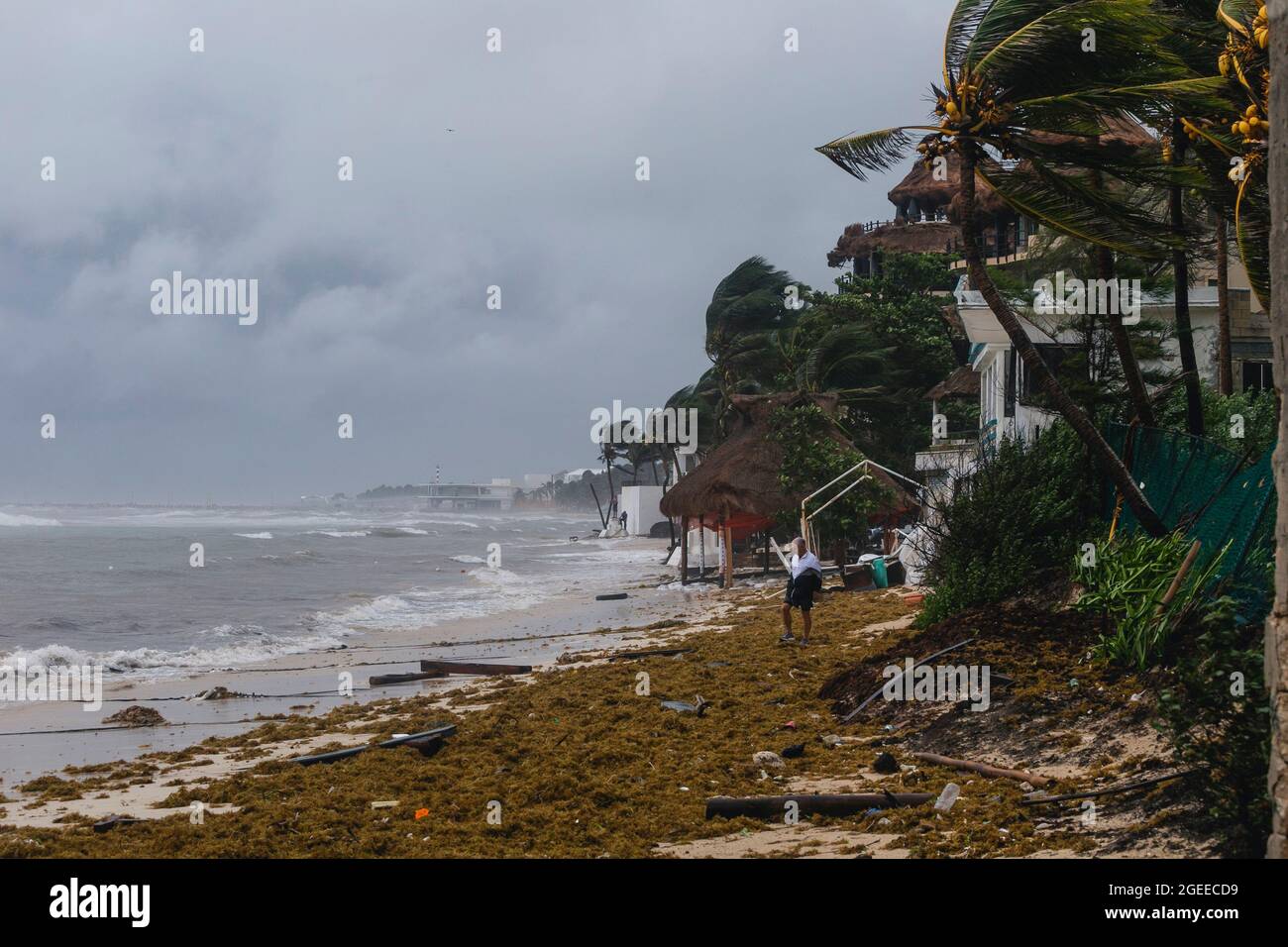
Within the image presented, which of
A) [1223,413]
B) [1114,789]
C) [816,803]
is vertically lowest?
[816,803]

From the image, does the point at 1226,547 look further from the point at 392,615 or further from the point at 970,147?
the point at 392,615

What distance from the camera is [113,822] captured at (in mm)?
8148

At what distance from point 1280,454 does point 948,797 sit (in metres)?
3.34

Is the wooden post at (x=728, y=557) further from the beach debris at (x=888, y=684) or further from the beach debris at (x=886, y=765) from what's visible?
the beach debris at (x=886, y=765)

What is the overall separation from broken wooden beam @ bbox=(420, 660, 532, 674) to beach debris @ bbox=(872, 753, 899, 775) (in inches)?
337

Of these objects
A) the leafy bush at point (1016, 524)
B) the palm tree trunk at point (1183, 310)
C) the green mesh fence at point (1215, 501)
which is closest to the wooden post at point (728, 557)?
the leafy bush at point (1016, 524)

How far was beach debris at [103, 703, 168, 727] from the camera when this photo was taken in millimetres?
13281

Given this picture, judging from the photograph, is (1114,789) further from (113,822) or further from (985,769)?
Answer: (113,822)

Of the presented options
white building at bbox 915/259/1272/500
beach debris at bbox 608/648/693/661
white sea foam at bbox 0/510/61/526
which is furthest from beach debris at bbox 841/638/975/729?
white sea foam at bbox 0/510/61/526

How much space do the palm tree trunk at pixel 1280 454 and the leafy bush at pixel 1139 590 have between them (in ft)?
13.3

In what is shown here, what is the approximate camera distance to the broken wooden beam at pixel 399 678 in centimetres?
1589

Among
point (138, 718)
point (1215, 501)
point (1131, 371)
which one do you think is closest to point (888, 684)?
→ point (1215, 501)

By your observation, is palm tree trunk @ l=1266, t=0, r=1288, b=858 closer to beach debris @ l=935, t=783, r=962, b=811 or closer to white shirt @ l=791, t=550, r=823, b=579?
beach debris @ l=935, t=783, r=962, b=811
